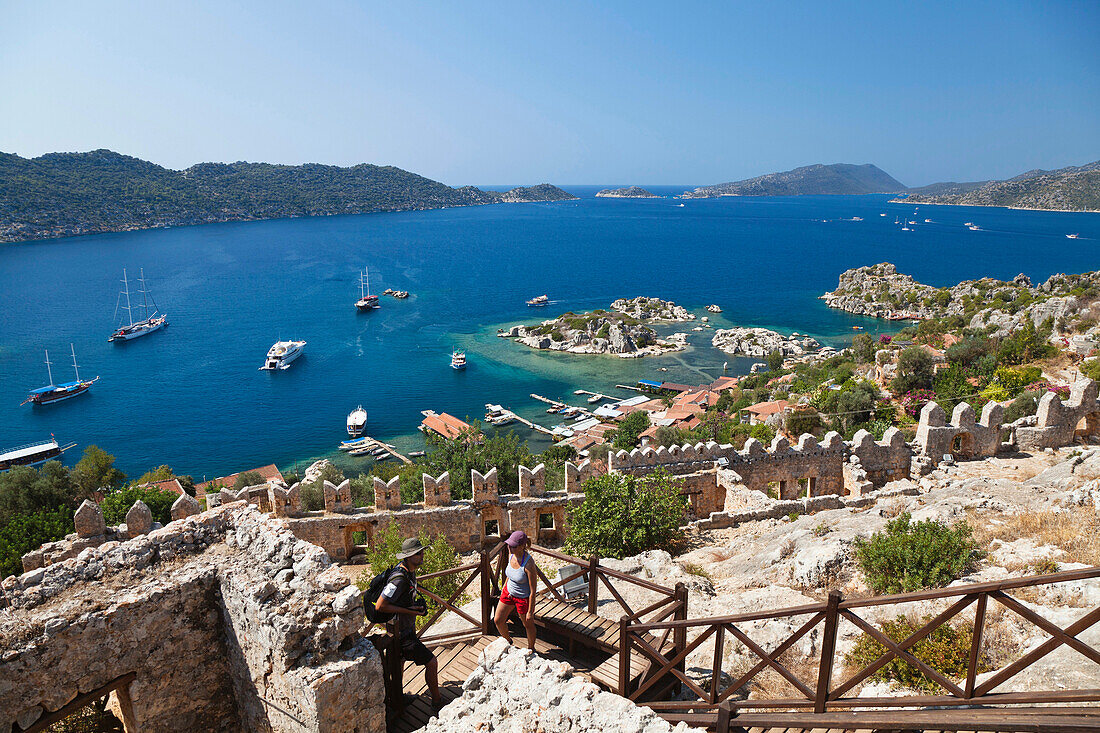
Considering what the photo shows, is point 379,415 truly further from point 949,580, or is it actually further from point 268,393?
point 949,580

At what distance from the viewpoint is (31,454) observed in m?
40.1

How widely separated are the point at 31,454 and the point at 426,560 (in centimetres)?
4129

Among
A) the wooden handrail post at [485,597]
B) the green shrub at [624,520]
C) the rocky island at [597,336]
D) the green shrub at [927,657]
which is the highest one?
the wooden handrail post at [485,597]

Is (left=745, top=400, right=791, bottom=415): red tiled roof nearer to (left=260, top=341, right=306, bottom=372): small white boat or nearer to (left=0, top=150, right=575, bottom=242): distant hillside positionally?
(left=260, top=341, right=306, bottom=372): small white boat

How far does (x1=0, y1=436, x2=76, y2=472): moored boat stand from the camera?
39.0m

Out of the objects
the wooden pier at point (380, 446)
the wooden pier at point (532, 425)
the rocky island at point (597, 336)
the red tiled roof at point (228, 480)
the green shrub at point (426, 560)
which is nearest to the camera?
the green shrub at point (426, 560)

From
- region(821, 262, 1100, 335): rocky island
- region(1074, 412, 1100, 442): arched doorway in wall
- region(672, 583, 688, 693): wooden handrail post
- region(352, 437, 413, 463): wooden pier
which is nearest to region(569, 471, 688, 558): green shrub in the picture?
region(672, 583, 688, 693): wooden handrail post

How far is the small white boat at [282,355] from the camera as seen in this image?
193 feet

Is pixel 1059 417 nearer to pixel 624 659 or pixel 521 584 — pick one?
pixel 624 659

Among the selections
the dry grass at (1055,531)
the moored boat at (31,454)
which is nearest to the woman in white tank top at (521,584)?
the dry grass at (1055,531)

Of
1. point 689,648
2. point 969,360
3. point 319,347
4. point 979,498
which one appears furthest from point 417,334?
point 689,648

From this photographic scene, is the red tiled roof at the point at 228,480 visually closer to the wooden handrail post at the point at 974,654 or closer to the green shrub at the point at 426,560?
the green shrub at the point at 426,560

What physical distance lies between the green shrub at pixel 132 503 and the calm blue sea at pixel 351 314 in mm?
19332

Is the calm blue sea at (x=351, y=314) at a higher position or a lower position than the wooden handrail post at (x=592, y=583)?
lower
